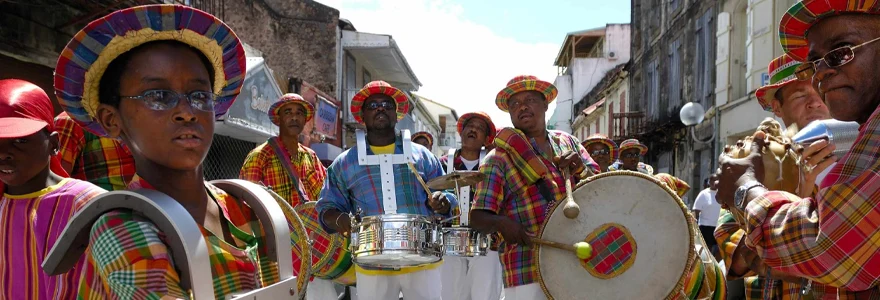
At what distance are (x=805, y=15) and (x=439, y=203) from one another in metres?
3.39

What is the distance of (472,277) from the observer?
7.01 metres

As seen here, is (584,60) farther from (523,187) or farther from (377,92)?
(523,187)

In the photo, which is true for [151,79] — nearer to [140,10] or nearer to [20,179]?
[140,10]

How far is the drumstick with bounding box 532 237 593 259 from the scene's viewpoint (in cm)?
414

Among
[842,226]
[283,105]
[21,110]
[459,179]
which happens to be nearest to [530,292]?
[459,179]

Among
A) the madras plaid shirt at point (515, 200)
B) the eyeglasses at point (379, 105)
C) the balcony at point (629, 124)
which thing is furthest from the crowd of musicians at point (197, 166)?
the balcony at point (629, 124)

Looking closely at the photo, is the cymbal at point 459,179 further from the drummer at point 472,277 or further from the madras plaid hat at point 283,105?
the madras plaid hat at point 283,105

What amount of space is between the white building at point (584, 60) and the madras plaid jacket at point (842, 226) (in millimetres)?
42064

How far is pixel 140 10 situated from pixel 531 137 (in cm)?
340

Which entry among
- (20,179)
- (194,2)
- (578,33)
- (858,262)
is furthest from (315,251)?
(578,33)

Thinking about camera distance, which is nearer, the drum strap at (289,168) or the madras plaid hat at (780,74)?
the madras plaid hat at (780,74)

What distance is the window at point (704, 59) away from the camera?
67.1 ft

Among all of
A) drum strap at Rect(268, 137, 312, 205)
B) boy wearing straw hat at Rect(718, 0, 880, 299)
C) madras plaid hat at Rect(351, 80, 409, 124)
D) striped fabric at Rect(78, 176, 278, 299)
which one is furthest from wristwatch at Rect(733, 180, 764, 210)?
drum strap at Rect(268, 137, 312, 205)

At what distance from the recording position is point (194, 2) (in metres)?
14.5
